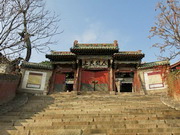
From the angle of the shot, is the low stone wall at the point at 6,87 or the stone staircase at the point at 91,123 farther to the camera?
the low stone wall at the point at 6,87

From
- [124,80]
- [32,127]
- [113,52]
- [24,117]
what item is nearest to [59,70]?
[113,52]

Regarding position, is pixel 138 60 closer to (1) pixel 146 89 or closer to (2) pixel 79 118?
(1) pixel 146 89

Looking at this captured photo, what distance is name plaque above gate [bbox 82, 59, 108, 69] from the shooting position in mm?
12648

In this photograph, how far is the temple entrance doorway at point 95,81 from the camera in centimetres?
1221

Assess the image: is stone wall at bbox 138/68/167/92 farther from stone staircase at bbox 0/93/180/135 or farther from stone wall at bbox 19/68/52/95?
stone wall at bbox 19/68/52/95

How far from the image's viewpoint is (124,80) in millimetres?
13031

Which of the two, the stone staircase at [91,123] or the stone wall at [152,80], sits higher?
the stone wall at [152,80]

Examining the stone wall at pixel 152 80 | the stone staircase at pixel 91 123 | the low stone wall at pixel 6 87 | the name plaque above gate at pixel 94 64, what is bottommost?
the stone staircase at pixel 91 123

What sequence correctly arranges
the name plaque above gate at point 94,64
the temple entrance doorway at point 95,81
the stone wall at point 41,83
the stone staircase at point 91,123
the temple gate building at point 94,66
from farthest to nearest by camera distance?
1. the name plaque above gate at point 94,64
2. the temple entrance doorway at point 95,81
3. the temple gate building at point 94,66
4. the stone wall at point 41,83
5. the stone staircase at point 91,123

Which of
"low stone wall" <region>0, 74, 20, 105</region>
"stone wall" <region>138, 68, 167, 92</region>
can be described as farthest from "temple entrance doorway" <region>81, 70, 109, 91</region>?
"low stone wall" <region>0, 74, 20, 105</region>

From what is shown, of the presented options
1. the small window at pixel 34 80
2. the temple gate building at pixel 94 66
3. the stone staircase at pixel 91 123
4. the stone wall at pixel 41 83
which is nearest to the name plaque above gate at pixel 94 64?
the temple gate building at pixel 94 66

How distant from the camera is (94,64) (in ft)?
41.9

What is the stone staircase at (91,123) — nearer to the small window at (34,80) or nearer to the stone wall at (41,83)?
the stone wall at (41,83)

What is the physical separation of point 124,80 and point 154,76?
2.84m
